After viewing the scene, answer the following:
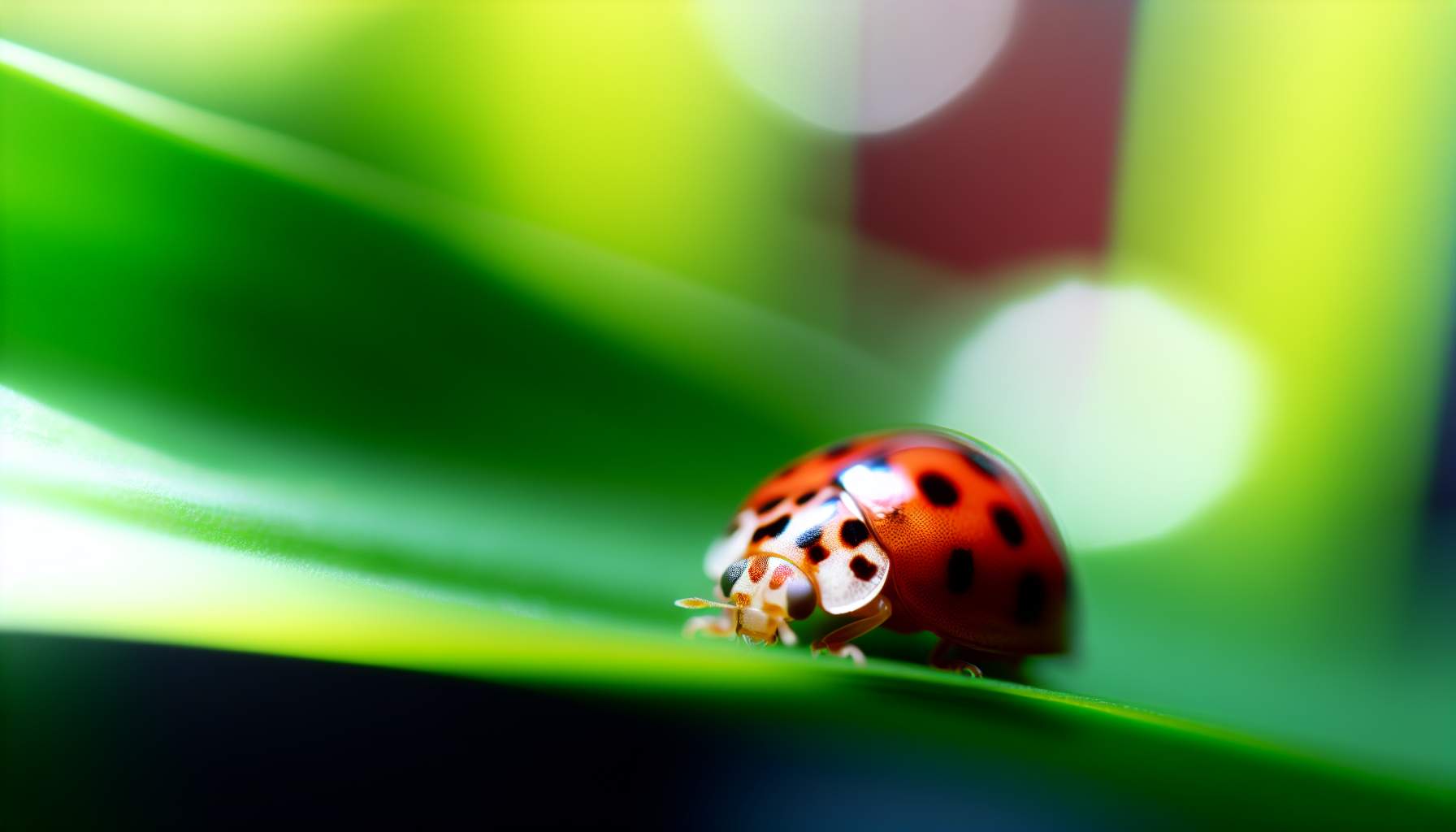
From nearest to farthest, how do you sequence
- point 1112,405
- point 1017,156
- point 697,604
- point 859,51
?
1. point 697,604
2. point 1112,405
3. point 859,51
4. point 1017,156

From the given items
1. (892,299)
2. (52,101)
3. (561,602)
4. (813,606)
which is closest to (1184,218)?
(892,299)

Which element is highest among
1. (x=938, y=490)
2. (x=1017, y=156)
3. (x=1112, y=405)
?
(x=1017, y=156)

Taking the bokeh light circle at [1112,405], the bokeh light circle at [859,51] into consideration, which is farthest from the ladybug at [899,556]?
the bokeh light circle at [859,51]

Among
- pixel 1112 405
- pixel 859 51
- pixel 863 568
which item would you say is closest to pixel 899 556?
pixel 863 568

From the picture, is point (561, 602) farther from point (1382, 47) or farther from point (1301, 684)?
point (1382, 47)

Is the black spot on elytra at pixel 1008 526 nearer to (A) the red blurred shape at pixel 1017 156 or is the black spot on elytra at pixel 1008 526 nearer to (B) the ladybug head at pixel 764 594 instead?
(B) the ladybug head at pixel 764 594

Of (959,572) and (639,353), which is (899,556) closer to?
(959,572)
